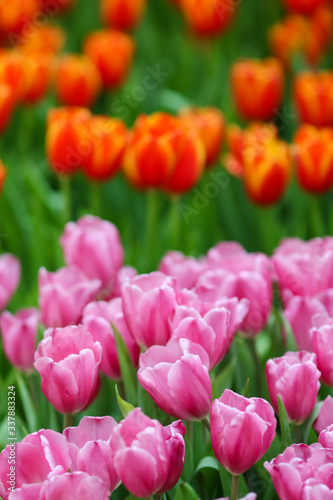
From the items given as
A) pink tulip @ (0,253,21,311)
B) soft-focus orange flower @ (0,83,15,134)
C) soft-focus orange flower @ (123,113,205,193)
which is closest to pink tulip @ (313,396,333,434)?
pink tulip @ (0,253,21,311)

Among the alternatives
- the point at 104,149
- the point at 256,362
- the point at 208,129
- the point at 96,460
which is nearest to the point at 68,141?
the point at 104,149

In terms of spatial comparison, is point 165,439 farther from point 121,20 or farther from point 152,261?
point 121,20

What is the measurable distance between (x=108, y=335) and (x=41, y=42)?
157 centimetres

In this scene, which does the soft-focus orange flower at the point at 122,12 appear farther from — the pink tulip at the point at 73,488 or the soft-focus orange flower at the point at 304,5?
the pink tulip at the point at 73,488

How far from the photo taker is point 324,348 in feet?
2.51

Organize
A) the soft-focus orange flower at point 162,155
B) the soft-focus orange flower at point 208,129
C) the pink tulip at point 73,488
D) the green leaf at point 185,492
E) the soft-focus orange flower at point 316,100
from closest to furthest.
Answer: the pink tulip at point 73,488, the green leaf at point 185,492, the soft-focus orange flower at point 162,155, the soft-focus orange flower at point 208,129, the soft-focus orange flower at point 316,100

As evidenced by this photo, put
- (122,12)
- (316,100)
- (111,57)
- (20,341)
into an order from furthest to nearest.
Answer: (122,12) → (111,57) → (316,100) → (20,341)

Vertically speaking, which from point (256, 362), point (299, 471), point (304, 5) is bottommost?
point (256, 362)

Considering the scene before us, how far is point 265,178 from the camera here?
1.41m

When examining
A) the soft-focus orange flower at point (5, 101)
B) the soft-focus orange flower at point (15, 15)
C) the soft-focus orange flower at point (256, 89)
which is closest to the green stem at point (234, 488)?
the soft-focus orange flower at point (5, 101)

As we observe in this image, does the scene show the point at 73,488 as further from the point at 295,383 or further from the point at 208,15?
the point at 208,15

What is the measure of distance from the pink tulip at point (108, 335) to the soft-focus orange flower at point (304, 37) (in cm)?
149

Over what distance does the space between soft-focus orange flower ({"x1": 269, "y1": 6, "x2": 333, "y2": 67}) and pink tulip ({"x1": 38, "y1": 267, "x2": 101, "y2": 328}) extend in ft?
4.57

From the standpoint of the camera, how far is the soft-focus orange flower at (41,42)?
2.20 meters
